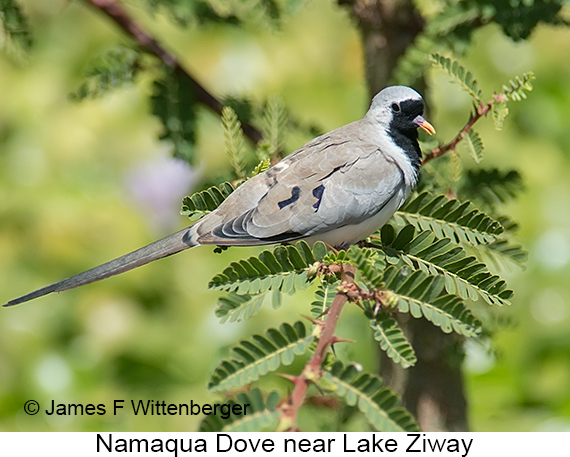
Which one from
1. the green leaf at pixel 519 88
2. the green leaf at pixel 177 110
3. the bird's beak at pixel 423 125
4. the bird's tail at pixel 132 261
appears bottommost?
the bird's tail at pixel 132 261

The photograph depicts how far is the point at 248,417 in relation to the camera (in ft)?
3.21

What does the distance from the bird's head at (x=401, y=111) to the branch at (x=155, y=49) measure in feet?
1.31

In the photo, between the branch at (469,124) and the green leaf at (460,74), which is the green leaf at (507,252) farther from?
the green leaf at (460,74)

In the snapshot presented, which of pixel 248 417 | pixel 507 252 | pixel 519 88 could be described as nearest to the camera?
pixel 248 417

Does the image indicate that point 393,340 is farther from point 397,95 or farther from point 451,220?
point 397,95

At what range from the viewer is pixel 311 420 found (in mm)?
2121

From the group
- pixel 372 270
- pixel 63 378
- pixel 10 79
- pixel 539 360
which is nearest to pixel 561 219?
pixel 539 360

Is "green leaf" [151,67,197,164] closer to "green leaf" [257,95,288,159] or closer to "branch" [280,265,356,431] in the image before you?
"green leaf" [257,95,288,159]

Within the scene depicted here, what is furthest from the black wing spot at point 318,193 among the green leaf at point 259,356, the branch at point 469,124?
the green leaf at point 259,356

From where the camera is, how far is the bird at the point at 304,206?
1.52 m

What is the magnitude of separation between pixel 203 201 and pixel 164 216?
2.33 m

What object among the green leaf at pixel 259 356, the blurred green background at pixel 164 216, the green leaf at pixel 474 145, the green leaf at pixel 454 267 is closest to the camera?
the green leaf at pixel 259 356

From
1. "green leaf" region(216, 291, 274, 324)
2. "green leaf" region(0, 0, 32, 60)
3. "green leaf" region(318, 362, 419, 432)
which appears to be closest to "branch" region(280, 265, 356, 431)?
"green leaf" region(318, 362, 419, 432)

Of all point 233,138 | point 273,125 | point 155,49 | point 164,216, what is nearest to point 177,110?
point 155,49
